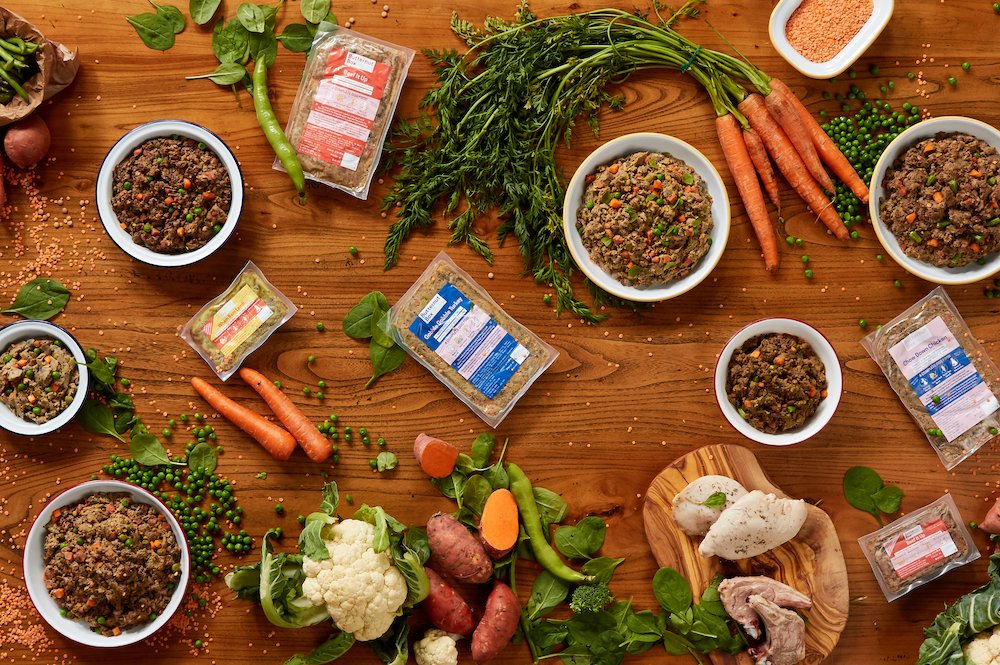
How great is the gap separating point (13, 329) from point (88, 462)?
1.84ft

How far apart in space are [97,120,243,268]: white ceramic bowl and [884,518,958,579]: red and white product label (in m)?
2.77

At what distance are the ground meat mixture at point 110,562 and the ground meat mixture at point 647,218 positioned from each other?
192 cm

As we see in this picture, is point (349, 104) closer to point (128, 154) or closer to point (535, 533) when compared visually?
point (128, 154)

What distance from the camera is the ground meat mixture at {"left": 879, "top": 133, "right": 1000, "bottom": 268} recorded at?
264 cm

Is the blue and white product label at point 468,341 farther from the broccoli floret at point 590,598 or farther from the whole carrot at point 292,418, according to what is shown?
the broccoli floret at point 590,598

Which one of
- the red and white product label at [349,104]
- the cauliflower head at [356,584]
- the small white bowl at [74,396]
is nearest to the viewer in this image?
the cauliflower head at [356,584]

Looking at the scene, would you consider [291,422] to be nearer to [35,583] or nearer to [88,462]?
[88,462]

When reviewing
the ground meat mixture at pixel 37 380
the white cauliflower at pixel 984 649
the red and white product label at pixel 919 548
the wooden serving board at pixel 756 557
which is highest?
the red and white product label at pixel 919 548

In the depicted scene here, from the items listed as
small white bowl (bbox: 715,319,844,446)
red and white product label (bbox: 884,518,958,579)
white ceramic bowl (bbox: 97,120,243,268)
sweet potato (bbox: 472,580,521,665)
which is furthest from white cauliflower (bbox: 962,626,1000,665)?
white ceramic bowl (bbox: 97,120,243,268)

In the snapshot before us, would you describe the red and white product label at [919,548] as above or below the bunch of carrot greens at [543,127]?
below

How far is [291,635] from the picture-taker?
2.82m

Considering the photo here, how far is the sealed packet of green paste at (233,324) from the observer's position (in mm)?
2791

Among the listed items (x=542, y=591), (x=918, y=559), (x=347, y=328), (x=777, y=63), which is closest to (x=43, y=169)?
(x=347, y=328)

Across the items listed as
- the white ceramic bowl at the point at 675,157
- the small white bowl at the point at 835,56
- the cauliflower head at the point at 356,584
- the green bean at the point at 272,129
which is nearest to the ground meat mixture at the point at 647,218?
the white ceramic bowl at the point at 675,157
